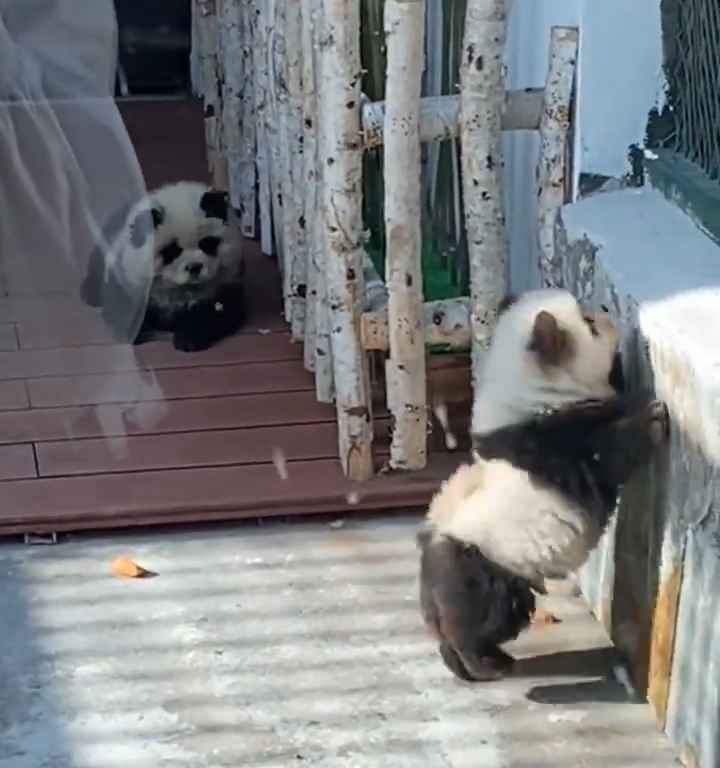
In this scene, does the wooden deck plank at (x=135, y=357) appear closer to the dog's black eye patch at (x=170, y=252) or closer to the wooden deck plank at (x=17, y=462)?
the dog's black eye patch at (x=170, y=252)

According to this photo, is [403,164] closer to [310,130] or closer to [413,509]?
[310,130]

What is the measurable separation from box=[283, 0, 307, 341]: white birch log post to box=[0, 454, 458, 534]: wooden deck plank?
702mm

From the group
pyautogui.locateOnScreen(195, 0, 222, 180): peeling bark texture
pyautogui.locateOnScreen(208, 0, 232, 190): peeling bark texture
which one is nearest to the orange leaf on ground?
pyautogui.locateOnScreen(208, 0, 232, 190): peeling bark texture

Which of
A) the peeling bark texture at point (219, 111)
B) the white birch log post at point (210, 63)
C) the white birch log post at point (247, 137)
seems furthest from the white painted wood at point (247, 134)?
the white birch log post at point (210, 63)

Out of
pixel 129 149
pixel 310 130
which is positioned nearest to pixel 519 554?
pixel 310 130

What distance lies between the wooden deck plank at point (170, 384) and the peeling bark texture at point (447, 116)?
94cm

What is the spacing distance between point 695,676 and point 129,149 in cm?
208

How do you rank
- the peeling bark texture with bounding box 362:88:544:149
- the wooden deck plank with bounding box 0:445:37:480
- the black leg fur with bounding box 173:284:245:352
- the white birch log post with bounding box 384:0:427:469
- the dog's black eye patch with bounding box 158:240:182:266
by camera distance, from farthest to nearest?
the dog's black eye patch with bounding box 158:240:182:266
the black leg fur with bounding box 173:284:245:352
the wooden deck plank with bounding box 0:445:37:480
the peeling bark texture with bounding box 362:88:544:149
the white birch log post with bounding box 384:0:427:469

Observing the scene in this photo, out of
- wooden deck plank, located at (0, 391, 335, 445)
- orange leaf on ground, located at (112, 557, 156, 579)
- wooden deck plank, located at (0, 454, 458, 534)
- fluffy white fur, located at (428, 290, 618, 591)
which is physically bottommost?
orange leaf on ground, located at (112, 557, 156, 579)

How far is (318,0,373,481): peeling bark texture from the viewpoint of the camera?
310 centimetres

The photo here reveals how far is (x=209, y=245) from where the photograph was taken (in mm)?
4387

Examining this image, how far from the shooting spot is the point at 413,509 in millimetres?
3316

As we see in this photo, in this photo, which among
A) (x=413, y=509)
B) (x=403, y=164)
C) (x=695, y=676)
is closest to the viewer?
(x=695, y=676)

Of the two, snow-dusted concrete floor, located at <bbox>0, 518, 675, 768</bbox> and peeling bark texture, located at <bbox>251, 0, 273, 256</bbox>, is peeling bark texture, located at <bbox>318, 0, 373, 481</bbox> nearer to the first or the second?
snow-dusted concrete floor, located at <bbox>0, 518, 675, 768</bbox>
